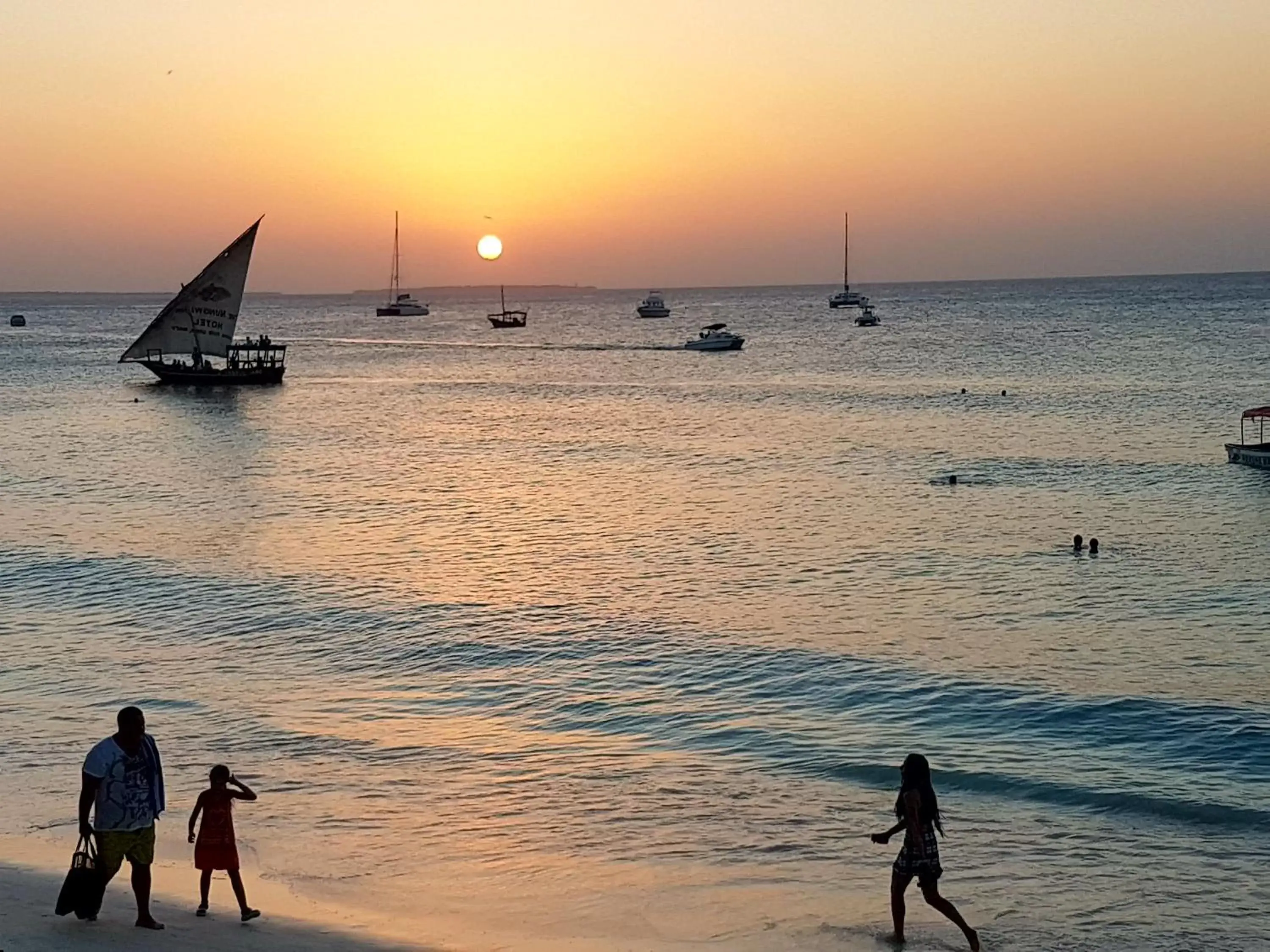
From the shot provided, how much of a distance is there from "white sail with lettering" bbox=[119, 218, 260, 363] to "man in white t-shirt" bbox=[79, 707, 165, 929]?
77.9 meters

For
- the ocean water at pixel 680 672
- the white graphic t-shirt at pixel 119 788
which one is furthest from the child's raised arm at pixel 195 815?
the ocean water at pixel 680 672

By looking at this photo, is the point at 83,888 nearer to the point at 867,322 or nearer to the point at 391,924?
the point at 391,924

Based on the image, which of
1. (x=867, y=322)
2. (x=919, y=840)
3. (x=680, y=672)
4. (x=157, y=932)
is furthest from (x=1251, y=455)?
(x=867, y=322)

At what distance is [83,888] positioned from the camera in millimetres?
11953

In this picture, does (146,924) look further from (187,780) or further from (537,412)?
(537,412)

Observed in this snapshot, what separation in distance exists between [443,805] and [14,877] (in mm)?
4844

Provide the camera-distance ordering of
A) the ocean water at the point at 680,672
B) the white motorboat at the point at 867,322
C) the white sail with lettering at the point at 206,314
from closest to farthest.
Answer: the ocean water at the point at 680,672 < the white sail with lettering at the point at 206,314 < the white motorboat at the point at 867,322

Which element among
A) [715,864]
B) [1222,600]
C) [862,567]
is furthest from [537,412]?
[715,864]

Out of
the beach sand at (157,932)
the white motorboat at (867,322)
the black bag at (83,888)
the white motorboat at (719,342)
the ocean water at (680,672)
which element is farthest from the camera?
the white motorboat at (867,322)

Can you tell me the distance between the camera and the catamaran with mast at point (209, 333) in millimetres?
88188

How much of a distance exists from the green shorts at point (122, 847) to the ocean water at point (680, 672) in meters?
2.45

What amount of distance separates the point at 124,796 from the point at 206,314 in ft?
272

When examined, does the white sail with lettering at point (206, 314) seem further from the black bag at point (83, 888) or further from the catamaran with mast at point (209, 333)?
the black bag at point (83, 888)

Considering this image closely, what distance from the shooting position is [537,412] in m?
79.8
